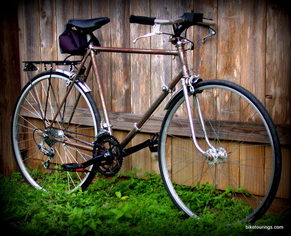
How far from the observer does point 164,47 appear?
352 centimetres

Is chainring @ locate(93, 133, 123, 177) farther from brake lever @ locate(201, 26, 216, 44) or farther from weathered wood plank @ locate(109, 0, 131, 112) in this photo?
brake lever @ locate(201, 26, 216, 44)

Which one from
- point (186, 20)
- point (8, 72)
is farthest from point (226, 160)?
point (8, 72)

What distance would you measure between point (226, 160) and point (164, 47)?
1.15 metres

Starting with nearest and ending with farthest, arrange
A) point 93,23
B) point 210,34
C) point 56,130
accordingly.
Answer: point 210,34, point 93,23, point 56,130

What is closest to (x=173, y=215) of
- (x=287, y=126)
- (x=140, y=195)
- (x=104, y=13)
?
(x=140, y=195)

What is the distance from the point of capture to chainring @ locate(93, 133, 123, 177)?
3247mm

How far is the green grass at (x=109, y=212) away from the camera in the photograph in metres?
2.83

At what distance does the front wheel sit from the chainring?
1.23ft

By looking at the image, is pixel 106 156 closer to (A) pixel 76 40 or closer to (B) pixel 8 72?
(A) pixel 76 40

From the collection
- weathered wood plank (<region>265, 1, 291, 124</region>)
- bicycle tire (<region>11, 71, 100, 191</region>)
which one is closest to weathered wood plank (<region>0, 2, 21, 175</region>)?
bicycle tire (<region>11, 71, 100, 191</region>)

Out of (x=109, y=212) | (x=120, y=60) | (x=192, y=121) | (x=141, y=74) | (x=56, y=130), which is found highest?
(x=120, y=60)

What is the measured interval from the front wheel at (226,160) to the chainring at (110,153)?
37 centimetres

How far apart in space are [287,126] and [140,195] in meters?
1.39

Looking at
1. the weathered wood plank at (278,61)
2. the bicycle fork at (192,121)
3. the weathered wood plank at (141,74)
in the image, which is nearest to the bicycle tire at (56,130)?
the weathered wood plank at (141,74)
